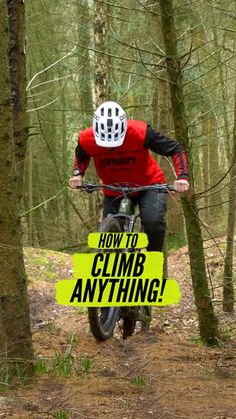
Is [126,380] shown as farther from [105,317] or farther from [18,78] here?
[18,78]

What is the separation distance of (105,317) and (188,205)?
1226mm

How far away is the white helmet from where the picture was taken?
15.5 ft

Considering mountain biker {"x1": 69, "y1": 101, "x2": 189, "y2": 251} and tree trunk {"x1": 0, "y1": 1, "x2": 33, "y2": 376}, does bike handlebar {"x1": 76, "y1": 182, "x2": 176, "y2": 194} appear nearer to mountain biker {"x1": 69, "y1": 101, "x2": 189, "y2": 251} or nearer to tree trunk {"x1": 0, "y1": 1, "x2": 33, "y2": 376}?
mountain biker {"x1": 69, "y1": 101, "x2": 189, "y2": 251}

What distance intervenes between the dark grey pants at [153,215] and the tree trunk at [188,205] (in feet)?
0.81

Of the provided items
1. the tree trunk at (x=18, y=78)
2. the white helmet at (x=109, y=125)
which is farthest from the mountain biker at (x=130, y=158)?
the tree trunk at (x=18, y=78)

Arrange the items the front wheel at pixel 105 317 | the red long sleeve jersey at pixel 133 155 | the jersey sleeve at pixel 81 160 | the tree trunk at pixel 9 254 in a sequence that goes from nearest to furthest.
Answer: the tree trunk at pixel 9 254
the front wheel at pixel 105 317
the red long sleeve jersey at pixel 133 155
the jersey sleeve at pixel 81 160

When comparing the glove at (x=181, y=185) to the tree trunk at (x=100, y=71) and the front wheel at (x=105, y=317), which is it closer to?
the front wheel at (x=105, y=317)

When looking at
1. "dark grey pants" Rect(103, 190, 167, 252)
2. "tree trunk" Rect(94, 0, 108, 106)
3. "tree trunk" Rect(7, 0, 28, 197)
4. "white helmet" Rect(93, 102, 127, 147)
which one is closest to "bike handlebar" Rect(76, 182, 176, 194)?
"dark grey pants" Rect(103, 190, 167, 252)

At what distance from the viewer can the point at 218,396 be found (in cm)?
351

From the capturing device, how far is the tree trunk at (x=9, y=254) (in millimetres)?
3416

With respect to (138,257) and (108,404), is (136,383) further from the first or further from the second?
(138,257)

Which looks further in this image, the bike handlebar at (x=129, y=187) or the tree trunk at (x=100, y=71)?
the tree trunk at (x=100, y=71)

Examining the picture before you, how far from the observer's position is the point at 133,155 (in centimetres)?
506

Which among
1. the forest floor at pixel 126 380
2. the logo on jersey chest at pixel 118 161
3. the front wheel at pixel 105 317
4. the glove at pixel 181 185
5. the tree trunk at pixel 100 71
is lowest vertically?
the forest floor at pixel 126 380
